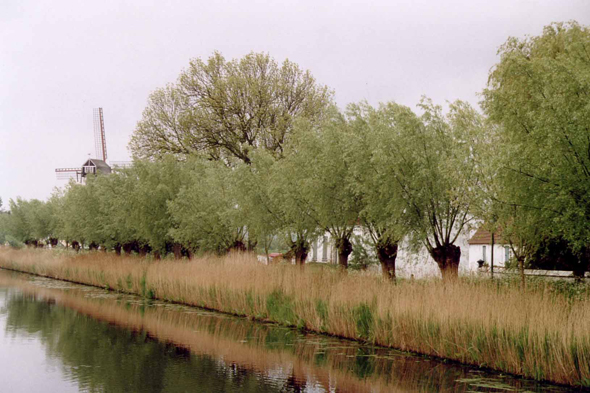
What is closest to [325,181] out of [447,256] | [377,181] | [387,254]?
[377,181]

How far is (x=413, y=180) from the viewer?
20.7 metres

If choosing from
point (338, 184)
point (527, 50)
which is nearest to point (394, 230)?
point (338, 184)

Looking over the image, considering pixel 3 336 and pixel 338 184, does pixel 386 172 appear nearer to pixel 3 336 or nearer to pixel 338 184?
pixel 338 184

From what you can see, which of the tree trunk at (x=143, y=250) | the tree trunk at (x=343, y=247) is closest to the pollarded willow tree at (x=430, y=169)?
the tree trunk at (x=343, y=247)

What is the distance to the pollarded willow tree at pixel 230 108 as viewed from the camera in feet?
161

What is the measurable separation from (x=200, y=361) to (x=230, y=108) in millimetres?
35762

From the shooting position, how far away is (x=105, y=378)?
13.3 metres

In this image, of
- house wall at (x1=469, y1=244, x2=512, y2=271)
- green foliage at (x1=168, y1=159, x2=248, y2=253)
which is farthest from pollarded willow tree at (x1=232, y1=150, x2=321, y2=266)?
house wall at (x1=469, y1=244, x2=512, y2=271)

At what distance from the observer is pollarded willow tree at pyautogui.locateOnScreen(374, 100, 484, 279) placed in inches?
789

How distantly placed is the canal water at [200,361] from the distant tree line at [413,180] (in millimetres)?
4643

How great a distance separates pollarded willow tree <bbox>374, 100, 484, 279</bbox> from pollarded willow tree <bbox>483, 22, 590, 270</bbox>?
2.13m

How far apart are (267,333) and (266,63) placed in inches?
1357

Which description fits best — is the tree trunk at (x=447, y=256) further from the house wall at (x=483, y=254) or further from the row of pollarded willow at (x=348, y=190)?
the house wall at (x=483, y=254)

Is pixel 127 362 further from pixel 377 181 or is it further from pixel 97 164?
pixel 97 164
